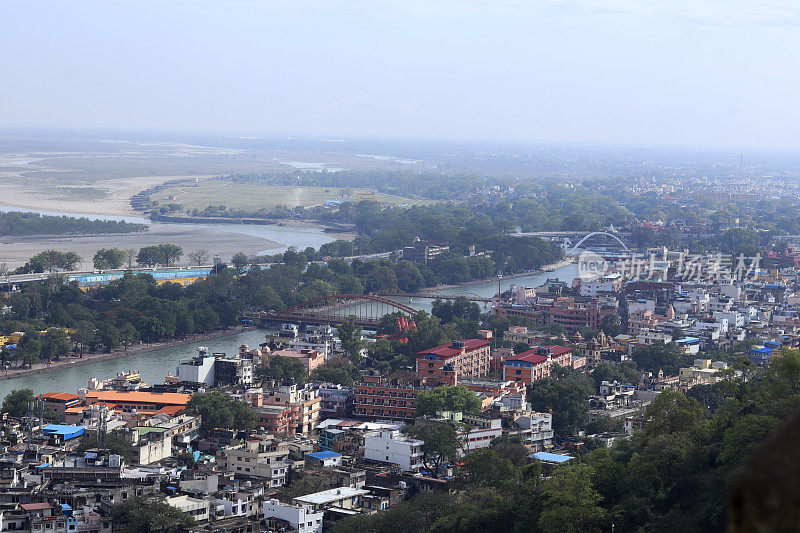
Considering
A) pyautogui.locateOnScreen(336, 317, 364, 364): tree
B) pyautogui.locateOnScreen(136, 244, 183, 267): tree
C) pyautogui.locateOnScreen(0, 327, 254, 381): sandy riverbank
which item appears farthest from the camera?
pyautogui.locateOnScreen(136, 244, 183, 267): tree

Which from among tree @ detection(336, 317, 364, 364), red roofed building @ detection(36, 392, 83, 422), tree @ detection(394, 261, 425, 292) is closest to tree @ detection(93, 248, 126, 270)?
tree @ detection(394, 261, 425, 292)

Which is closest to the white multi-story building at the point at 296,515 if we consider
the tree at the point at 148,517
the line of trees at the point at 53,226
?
the tree at the point at 148,517

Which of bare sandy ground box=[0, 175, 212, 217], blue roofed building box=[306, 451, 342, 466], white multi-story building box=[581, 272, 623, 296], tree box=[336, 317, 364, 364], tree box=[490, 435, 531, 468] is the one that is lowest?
bare sandy ground box=[0, 175, 212, 217]

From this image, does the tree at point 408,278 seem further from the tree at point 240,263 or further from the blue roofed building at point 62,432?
the blue roofed building at point 62,432

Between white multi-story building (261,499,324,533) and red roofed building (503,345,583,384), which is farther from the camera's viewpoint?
red roofed building (503,345,583,384)

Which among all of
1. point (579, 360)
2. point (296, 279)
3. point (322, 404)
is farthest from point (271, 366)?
point (296, 279)

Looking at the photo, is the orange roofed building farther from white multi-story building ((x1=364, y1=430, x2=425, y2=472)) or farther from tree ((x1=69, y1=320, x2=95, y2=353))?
tree ((x1=69, y1=320, x2=95, y2=353))

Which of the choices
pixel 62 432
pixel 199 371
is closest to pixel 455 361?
pixel 199 371
